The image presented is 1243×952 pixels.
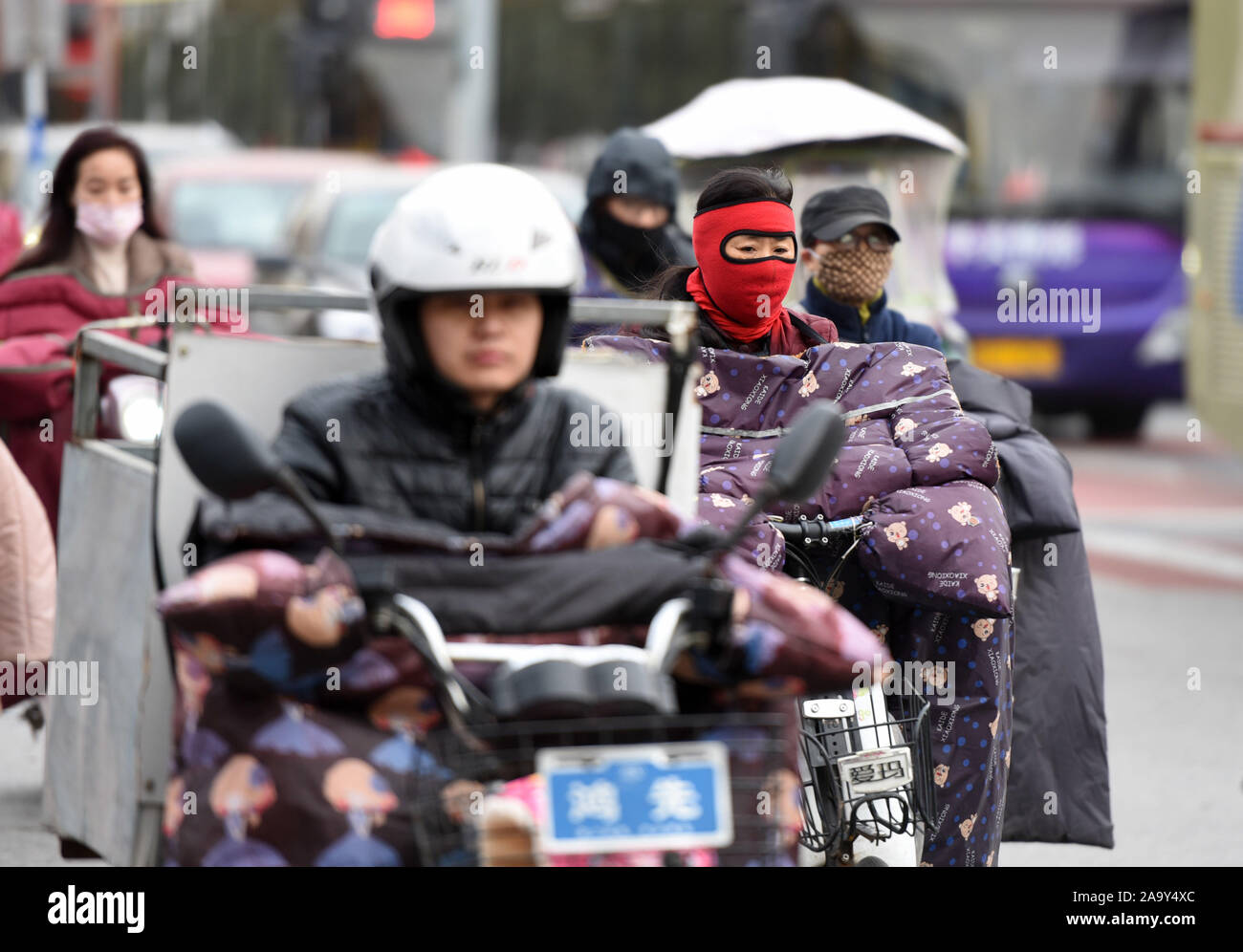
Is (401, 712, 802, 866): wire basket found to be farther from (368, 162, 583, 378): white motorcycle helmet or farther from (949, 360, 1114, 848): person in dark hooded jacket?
(949, 360, 1114, 848): person in dark hooded jacket

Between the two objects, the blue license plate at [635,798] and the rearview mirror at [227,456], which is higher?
the rearview mirror at [227,456]

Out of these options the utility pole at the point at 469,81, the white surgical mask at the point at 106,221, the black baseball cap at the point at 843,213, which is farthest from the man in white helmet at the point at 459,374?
the utility pole at the point at 469,81

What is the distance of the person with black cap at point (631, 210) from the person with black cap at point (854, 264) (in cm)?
161

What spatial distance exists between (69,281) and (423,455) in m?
4.25

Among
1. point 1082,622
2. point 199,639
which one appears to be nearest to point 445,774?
point 199,639

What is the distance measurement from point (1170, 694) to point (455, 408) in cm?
602

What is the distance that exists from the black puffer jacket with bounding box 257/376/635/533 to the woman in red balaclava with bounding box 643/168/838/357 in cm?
148

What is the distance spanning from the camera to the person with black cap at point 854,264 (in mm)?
6301

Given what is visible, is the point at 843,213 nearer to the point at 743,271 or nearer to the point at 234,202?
the point at 743,271

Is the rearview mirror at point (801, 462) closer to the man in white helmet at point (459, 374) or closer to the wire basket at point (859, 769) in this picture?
the man in white helmet at point (459, 374)

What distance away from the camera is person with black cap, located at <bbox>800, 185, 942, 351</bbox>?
20.7ft

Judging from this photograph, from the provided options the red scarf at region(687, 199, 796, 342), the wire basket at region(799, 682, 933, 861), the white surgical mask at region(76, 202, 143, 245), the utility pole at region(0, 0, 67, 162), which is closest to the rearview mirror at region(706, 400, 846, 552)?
the wire basket at region(799, 682, 933, 861)

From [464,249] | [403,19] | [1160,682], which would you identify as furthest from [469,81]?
[464,249]
